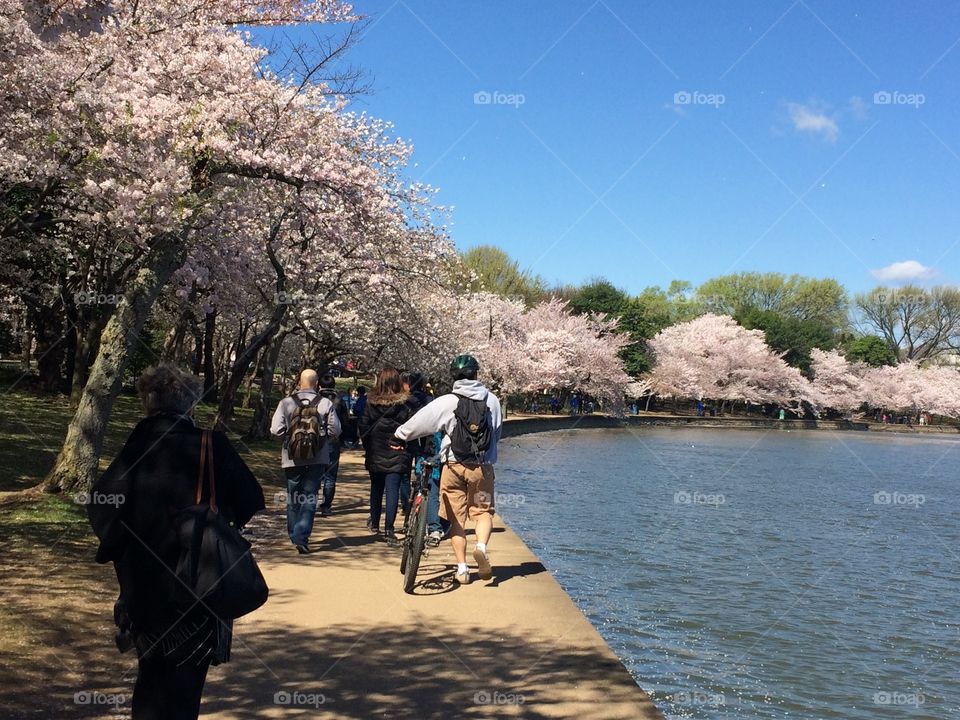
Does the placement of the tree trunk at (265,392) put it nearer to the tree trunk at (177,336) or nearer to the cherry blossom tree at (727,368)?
the tree trunk at (177,336)

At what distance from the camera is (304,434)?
8.80 meters

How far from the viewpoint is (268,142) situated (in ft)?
40.8

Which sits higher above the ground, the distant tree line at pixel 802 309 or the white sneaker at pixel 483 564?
the distant tree line at pixel 802 309

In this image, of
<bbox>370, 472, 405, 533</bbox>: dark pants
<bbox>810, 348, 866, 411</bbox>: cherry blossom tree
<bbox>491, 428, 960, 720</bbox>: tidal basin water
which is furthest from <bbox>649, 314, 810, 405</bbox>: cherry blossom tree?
<bbox>370, 472, 405, 533</bbox>: dark pants

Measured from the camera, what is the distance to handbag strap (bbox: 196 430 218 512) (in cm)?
340

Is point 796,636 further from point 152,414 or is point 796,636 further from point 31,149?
point 31,149

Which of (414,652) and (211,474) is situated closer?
(211,474)

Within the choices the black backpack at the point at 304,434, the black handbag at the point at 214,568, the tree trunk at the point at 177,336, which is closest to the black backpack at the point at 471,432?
the black backpack at the point at 304,434

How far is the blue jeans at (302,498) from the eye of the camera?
884cm

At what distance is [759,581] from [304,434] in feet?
20.9

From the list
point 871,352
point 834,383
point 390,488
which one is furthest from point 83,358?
point 871,352

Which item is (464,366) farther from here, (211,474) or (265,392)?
(265,392)
